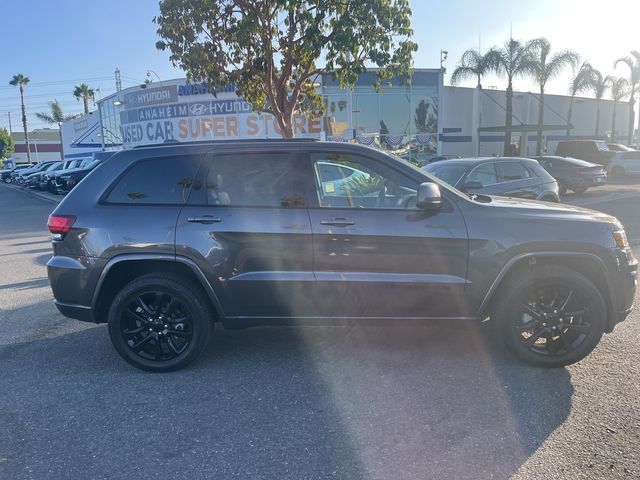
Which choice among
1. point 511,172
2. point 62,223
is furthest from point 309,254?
point 511,172

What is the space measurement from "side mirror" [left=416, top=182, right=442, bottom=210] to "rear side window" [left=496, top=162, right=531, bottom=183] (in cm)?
654

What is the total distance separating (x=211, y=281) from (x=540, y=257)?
8.60 ft

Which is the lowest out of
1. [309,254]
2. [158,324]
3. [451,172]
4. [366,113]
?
[158,324]

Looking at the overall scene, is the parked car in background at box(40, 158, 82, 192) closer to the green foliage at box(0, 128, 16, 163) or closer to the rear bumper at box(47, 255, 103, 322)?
the rear bumper at box(47, 255, 103, 322)

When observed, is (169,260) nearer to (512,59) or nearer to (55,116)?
(512,59)

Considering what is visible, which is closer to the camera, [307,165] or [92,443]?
[92,443]

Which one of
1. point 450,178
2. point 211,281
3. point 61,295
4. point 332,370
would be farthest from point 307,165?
point 450,178

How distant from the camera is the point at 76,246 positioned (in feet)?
13.5

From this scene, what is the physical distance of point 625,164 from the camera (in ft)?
82.0

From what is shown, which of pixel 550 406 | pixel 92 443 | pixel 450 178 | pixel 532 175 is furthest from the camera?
pixel 532 175

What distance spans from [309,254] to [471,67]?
97.3 ft

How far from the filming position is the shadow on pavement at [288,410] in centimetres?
294

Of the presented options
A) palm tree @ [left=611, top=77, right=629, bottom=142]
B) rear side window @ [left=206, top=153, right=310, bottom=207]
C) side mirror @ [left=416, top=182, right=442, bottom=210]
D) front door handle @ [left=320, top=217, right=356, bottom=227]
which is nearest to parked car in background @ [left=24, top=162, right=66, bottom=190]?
rear side window @ [left=206, top=153, right=310, bottom=207]

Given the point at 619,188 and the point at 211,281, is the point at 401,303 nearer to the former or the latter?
the point at 211,281
